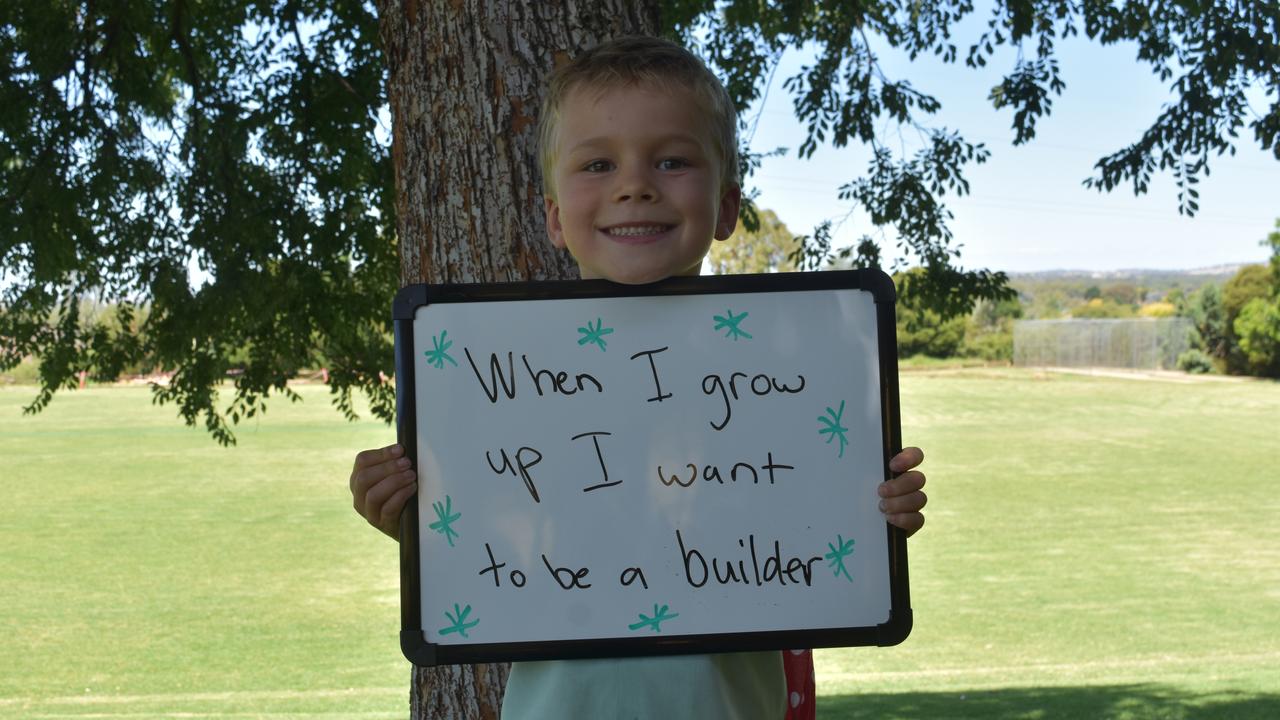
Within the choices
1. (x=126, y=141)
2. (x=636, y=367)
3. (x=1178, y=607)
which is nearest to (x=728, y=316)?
(x=636, y=367)

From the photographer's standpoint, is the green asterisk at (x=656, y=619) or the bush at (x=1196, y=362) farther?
the bush at (x=1196, y=362)

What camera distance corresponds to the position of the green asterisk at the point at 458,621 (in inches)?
74.9

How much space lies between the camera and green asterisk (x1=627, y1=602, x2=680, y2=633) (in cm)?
188

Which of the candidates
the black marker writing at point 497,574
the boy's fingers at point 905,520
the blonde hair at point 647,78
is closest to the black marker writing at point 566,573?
the black marker writing at point 497,574

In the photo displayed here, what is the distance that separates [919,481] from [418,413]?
0.79 meters

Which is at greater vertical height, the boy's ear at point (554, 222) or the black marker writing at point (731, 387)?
the boy's ear at point (554, 222)

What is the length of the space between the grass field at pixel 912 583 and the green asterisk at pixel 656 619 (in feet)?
26.0

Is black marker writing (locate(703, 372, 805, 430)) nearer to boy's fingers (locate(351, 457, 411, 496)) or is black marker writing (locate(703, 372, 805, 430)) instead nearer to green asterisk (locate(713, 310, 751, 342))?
green asterisk (locate(713, 310, 751, 342))

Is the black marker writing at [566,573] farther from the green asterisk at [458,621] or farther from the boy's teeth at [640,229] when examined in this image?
the boy's teeth at [640,229]

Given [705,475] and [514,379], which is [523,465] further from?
[705,475]

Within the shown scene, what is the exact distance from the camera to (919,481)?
6.27ft

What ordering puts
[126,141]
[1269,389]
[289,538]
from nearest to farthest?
1. [126,141]
2. [289,538]
3. [1269,389]

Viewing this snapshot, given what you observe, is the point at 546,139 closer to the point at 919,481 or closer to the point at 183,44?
the point at 919,481

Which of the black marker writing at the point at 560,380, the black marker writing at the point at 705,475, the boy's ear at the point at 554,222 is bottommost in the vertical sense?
the black marker writing at the point at 705,475
